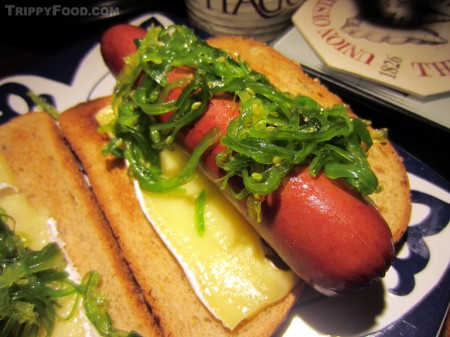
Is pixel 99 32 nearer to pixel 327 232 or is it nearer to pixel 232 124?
pixel 232 124

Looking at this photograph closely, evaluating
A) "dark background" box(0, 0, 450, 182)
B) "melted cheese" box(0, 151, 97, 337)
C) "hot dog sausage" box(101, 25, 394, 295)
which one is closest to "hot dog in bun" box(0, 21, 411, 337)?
"hot dog sausage" box(101, 25, 394, 295)

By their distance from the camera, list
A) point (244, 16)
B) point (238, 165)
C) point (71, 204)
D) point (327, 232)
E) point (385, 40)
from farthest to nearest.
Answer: point (244, 16) < point (385, 40) < point (71, 204) < point (238, 165) < point (327, 232)

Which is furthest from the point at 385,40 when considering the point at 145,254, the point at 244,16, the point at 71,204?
the point at 71,204

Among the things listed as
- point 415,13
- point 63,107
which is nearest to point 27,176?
point 63,107

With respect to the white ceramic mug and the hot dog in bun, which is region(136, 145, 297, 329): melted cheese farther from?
the white ceramic mug

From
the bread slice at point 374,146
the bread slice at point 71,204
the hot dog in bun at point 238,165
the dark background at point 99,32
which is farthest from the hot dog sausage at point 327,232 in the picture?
the dark background at point 99,32

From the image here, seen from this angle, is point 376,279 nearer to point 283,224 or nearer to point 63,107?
point 283,224
